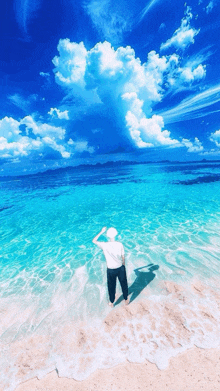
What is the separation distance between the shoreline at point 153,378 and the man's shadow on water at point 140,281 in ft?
7.24

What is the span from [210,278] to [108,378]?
18.2ft

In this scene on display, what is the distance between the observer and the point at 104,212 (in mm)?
18141

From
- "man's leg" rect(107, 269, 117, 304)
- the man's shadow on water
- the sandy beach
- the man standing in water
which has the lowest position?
the man's shadow on water

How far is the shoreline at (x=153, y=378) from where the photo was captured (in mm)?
3426

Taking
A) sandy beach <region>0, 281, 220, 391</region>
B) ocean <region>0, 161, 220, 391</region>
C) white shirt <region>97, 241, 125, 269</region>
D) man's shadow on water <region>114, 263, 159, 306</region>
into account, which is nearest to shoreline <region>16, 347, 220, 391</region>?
sandy beach <region>0, 281, 220, 391</region>

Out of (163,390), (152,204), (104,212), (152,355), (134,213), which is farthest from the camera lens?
(152,204)

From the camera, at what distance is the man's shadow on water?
20.6ft

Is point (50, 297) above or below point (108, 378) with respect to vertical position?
below

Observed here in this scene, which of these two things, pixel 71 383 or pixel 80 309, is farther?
pixel 80 309

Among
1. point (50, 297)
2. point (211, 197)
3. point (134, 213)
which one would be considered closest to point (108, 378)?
point (50, 297)

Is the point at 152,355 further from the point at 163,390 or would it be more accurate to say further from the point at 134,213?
the point at 134,213

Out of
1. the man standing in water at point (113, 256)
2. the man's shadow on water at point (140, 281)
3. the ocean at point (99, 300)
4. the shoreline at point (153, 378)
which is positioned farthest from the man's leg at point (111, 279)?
the shoreline at point (153, 378)

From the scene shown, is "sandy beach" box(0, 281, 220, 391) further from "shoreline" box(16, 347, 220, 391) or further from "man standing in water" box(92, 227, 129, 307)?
"man standing in water" box(92, 227, 129, 307)

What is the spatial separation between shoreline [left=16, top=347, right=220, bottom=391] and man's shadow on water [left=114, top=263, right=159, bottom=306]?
221 cm
